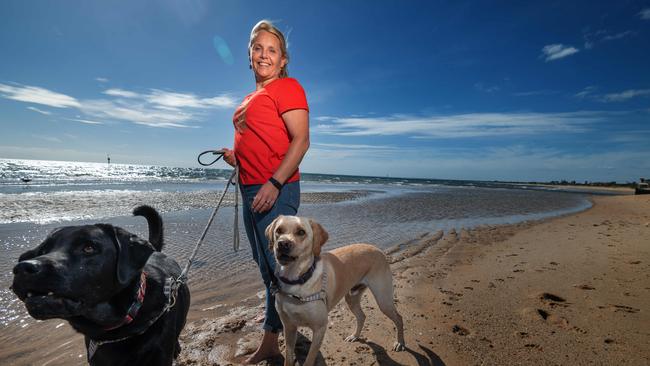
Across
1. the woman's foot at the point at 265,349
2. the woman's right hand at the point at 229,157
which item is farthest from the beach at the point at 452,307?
A: the woman's right hand at the point at 229,157

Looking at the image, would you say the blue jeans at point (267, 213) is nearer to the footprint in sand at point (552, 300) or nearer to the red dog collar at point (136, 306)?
the red dog collar at point (136, 306)

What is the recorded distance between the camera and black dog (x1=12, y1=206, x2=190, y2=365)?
1389 mm

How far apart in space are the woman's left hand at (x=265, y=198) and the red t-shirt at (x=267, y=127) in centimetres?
17

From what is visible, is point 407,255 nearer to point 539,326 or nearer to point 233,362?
point 539,326

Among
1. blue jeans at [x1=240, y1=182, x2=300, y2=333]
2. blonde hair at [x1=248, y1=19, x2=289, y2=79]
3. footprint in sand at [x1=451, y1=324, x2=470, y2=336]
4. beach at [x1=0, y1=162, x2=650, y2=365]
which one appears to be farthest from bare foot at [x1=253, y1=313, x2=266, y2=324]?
blonde hair at [x1=248, y1=19, x2=289, y2=79]

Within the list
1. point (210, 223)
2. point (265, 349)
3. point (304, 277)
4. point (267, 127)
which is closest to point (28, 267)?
point (210, 223)

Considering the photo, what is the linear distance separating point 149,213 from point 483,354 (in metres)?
3.56

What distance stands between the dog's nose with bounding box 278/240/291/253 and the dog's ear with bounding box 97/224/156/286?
96cm

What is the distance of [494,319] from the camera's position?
11.8 feet

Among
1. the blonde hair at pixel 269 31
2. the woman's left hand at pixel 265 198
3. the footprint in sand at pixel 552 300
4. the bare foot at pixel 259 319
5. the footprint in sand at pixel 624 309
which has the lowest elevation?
the bare foot at pixel 259 319

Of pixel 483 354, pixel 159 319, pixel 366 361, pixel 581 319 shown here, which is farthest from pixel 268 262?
pixel 581 319

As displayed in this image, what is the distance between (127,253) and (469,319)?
12.3ft

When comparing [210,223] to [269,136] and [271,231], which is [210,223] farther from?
[269,136]

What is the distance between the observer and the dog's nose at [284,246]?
2.46m
